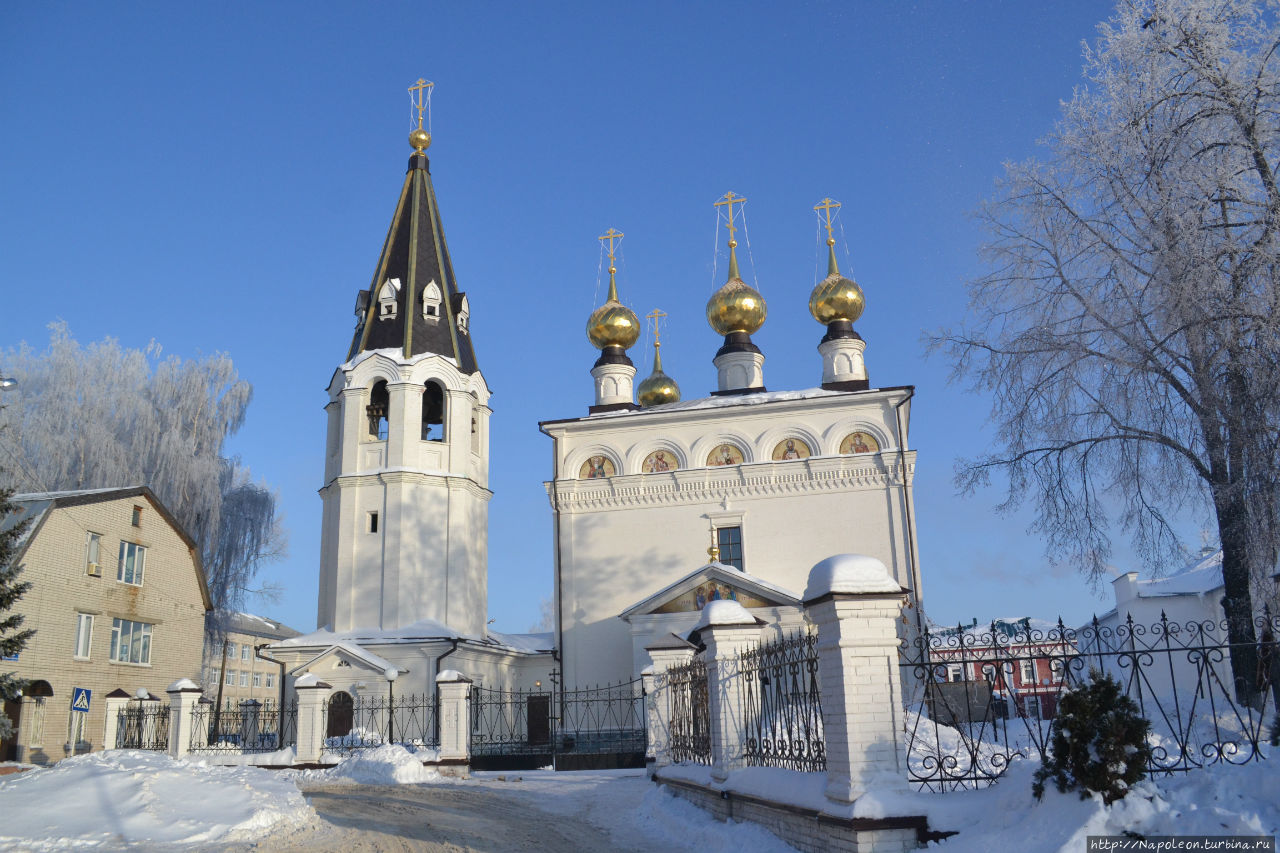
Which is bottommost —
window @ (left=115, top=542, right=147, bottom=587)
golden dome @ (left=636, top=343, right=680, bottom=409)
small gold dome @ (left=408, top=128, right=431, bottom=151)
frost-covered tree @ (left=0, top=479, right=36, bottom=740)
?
frost-covered tree @ (left=0, top=479, right=36, bottom=740)

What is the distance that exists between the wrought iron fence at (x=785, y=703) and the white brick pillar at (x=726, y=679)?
9 centimetres

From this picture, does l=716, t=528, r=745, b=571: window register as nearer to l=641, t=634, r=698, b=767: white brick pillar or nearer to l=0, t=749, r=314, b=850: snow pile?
l=641, t=634, r=698, b=767: white brick pillar

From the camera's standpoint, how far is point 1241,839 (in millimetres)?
5082

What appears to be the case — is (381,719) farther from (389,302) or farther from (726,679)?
(726,679)

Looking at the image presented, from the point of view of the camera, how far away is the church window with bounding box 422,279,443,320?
25.6 m

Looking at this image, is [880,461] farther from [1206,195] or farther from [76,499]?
[76,499]

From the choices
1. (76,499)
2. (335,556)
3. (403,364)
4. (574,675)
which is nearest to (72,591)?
(76,499)

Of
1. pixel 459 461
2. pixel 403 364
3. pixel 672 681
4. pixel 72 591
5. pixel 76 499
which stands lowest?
pixel 672 681

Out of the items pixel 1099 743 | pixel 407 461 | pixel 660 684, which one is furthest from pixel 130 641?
pixel 1099 743

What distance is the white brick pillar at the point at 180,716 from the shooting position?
1661 cm

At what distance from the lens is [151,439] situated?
79.4 ft

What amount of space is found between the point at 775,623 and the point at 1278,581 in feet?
43.8

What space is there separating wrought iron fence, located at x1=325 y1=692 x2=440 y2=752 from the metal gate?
3.22 ft

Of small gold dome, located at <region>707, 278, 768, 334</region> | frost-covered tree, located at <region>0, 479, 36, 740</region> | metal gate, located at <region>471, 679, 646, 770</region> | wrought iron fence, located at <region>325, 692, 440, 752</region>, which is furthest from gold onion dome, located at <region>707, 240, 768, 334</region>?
frost-covered tree, located at <region>0, 479, 36, 740</region>
